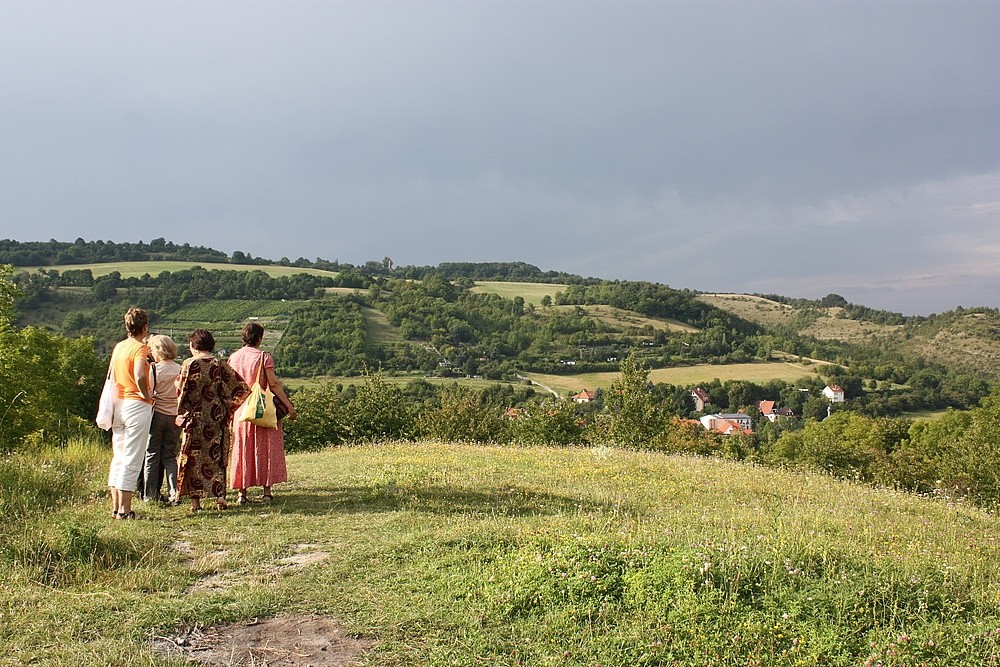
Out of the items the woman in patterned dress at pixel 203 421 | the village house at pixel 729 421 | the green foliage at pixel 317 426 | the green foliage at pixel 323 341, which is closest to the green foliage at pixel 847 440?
the village house at pixel 729 421

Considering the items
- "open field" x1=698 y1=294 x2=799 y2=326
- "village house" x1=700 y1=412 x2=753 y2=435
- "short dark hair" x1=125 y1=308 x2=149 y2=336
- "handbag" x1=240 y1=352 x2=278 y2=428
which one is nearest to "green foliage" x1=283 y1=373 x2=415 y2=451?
"handbag" x1=240 y1=352 x2=278 y2=428

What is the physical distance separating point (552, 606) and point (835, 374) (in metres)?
105

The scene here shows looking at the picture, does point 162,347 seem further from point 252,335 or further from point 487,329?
point 487,329

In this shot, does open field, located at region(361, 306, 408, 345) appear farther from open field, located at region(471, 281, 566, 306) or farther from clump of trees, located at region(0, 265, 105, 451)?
clump of trees, located at region(0, 265, 105, 451)

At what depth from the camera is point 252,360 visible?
9.11 meters

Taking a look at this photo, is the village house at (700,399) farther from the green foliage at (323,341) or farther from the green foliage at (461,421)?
the green foliage at (461,421)

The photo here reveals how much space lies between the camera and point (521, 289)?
143 metres

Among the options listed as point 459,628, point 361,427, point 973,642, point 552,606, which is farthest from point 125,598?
point 361,427

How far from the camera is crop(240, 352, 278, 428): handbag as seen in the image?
29.3 ft

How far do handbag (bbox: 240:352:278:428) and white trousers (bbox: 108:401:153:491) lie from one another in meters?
1.14

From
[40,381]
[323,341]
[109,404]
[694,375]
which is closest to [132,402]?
[109,404]

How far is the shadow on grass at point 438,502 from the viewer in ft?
27.6

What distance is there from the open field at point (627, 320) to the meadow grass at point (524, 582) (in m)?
113

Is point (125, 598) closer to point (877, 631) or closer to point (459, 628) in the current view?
point (459, 628)
